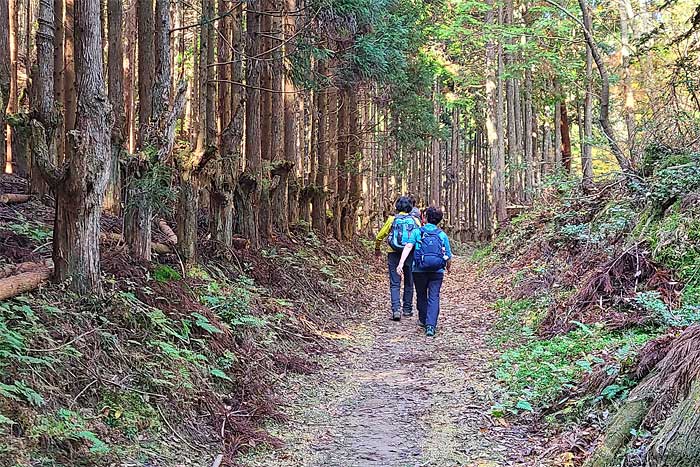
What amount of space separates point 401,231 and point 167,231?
13.7 feet

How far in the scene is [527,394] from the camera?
→ 5.98m

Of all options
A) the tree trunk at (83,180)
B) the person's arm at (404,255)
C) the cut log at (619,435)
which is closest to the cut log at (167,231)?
the tree trunk at (83,180)

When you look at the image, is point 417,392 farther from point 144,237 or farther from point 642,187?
point 642,187

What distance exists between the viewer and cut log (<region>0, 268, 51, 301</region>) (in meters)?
5.09

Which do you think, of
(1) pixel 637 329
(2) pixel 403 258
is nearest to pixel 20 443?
(1) pixel 637 329

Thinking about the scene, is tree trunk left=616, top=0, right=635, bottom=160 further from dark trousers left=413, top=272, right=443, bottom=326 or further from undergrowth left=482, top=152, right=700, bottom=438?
dark trousers left=413, top=272, right=443, bottom=326

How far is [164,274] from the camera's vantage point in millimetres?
7480

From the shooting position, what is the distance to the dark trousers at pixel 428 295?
393 inches

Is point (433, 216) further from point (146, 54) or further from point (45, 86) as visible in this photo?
point (45, 86)

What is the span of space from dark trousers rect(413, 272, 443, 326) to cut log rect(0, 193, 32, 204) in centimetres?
683

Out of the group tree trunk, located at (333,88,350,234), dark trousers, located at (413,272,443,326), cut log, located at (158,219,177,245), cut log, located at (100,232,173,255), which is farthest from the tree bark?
cut log, located at (100,232,173,255)

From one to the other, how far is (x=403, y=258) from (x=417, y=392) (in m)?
4.26

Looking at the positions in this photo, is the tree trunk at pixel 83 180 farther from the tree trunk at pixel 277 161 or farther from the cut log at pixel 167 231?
the tree trunk at pixel 277 161

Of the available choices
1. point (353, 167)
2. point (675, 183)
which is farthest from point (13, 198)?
point (353, 167)
